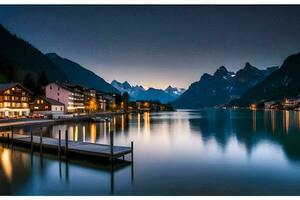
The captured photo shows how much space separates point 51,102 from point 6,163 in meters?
48.6

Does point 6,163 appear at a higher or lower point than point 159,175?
higher

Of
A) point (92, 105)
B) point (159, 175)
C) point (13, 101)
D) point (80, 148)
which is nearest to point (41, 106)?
point (13, 101)

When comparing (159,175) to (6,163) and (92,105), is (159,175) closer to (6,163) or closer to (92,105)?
(6,163)

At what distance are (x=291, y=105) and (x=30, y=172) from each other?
661 ft

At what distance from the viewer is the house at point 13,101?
5534 cm

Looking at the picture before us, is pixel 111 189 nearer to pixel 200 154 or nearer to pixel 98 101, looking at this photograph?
pixel 200 154

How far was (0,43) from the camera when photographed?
7795 inches

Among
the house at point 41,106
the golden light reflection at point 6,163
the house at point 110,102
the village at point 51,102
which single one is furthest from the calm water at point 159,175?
the house at point 110,102

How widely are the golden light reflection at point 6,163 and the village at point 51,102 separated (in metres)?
32.2

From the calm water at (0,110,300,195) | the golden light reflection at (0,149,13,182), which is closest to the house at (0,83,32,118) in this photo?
the calm water at (0,110,300,195)

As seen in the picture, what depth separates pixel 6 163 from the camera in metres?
20.7

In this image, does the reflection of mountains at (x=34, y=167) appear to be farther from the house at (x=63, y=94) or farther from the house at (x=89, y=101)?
the house at (x=89, y=101)

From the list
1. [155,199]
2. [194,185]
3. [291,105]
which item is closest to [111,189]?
[155,199]

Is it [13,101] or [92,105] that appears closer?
[13,101]
